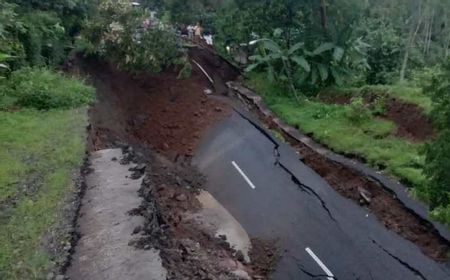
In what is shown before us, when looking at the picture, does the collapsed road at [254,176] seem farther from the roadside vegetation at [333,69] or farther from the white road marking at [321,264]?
the roadside vegetation at [333,69]

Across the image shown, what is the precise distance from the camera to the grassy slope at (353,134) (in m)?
13.0

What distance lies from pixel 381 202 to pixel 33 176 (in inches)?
326

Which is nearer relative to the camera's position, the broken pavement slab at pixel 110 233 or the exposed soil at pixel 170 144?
the broken pavement slab at pixel 110 233

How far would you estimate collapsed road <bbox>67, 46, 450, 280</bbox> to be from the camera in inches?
401

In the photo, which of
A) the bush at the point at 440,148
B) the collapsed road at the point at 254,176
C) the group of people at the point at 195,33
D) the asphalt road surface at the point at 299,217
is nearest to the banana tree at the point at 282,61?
the collapsed road at the point at 254,176

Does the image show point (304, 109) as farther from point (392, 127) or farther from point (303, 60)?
point (392, 127)

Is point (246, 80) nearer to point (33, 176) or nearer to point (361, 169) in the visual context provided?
point (361, 169)

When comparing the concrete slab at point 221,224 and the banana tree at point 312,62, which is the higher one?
the banana tree at point 312,62

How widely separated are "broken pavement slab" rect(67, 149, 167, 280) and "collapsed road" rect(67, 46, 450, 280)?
2.09 m

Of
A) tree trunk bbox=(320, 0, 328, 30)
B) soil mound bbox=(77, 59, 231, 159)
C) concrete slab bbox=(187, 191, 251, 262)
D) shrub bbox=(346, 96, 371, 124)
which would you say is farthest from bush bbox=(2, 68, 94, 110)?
tree trunk bbox=(320, 0, 328, 30)

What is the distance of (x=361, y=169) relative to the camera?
13.6 m

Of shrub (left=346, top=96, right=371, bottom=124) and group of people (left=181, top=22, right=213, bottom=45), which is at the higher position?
group of people (left=181, top=22, right=213, bottom=45)

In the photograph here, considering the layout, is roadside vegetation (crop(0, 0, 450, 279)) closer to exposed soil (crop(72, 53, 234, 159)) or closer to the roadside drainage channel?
the roadside drainage channel

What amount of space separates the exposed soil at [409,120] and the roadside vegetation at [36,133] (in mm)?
9783
